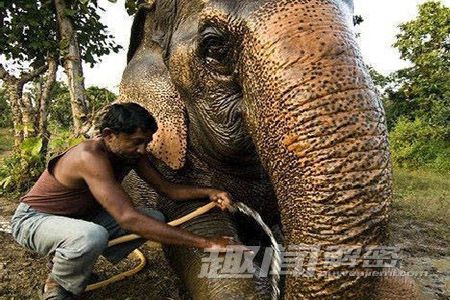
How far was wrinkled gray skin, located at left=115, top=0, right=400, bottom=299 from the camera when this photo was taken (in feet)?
6.13

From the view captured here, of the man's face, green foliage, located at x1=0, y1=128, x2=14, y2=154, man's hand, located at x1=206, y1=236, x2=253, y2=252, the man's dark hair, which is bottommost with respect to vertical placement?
green foliage, located at x1=0, y1=128, x2=14, y2=154

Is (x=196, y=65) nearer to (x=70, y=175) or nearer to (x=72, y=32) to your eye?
(x=70, y=175)

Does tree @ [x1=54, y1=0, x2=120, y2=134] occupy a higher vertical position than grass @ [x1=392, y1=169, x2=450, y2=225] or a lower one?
higher

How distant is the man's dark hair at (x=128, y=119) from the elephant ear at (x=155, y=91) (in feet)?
1.20

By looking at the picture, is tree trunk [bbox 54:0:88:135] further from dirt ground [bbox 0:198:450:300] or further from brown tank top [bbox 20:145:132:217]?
brown tank top [bbox 20:145:132:217]

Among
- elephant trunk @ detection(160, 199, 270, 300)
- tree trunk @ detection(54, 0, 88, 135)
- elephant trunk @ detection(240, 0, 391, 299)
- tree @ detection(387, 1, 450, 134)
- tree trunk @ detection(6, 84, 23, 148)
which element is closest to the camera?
elephant trunk @ detection(240, 0, 391, 299)

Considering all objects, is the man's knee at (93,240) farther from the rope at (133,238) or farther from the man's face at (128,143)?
the man's face at (128,143)

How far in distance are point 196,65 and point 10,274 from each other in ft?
7.68

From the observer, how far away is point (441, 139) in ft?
55.3

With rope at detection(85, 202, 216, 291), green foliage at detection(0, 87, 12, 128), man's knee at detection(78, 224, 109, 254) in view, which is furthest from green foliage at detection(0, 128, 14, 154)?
man's knee at detection(78, 224, 109, 254)

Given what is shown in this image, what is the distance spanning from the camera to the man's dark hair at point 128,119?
277 cm

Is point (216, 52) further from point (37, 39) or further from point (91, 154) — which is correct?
point (37, 39)

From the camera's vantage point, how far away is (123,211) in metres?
2.67

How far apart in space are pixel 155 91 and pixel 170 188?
62 centimetres
